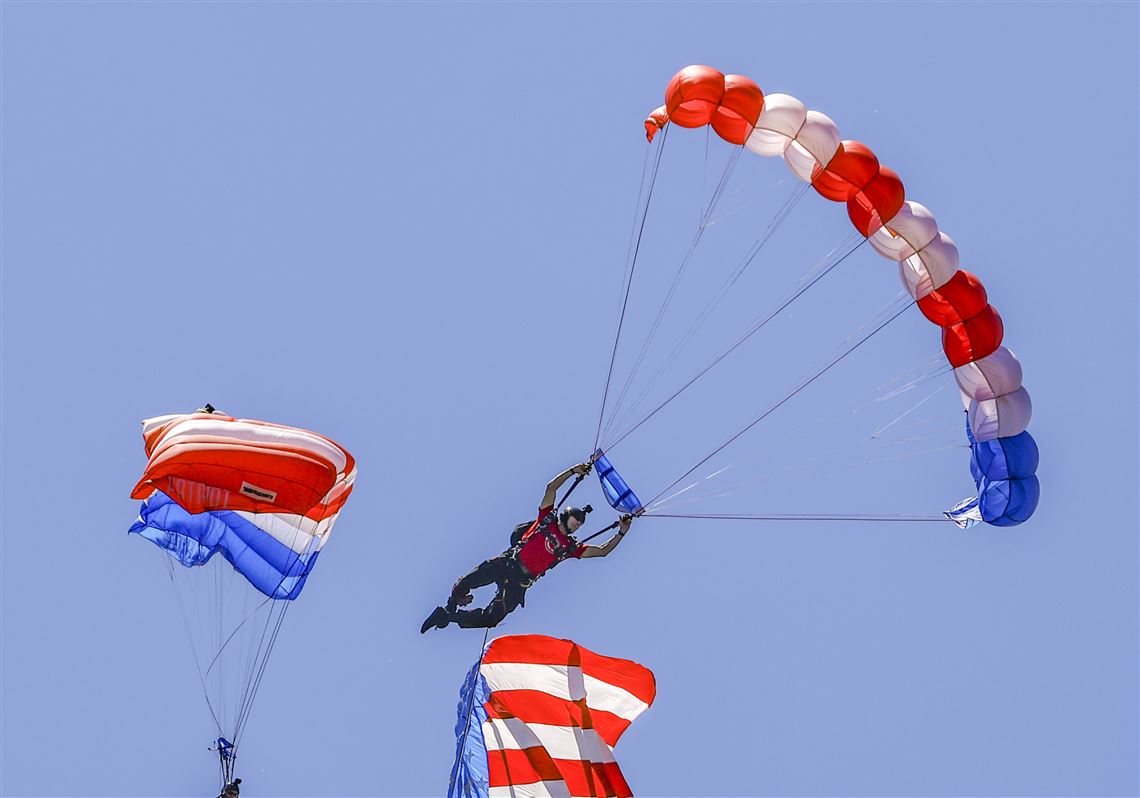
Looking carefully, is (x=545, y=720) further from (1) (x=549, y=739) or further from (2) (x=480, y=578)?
(2) (x=480, y=578)

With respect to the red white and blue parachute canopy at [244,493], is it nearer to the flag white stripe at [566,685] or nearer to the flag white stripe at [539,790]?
the flag white stripe at [566,685]

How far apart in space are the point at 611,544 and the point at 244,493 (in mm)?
3960

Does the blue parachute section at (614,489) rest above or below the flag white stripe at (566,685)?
above

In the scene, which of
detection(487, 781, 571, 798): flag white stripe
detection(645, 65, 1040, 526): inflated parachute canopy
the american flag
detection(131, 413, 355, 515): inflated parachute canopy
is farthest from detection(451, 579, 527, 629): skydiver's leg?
detection(645, 65, 1040, 526): inflated parachute canopy

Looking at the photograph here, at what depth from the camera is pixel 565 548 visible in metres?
18.5

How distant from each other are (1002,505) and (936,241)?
2969 millimetres

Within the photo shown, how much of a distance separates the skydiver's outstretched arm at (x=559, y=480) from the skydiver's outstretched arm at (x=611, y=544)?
0.61 m

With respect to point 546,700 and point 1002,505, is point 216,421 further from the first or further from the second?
point 1002,505

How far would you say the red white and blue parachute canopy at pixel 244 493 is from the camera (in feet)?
63.0

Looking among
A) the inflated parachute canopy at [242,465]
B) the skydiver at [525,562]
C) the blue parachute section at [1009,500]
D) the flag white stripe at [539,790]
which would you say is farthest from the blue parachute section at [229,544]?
the blue parachute section at [1009,500]

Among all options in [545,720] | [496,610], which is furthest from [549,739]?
[496,610]

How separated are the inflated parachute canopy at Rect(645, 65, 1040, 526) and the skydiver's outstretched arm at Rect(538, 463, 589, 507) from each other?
333 cm

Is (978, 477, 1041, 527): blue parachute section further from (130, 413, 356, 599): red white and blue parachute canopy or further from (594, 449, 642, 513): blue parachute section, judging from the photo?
(130, 413, 356, 599): red white and blue parachute canopy

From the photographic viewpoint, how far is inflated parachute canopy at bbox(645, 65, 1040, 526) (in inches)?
711
